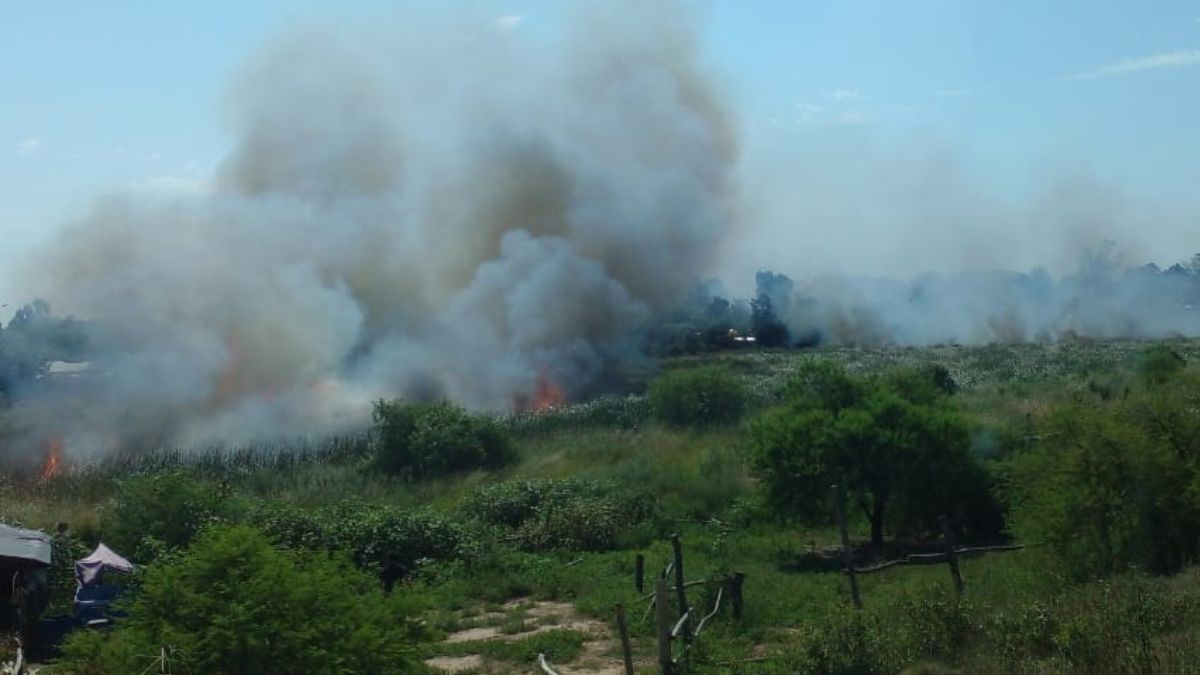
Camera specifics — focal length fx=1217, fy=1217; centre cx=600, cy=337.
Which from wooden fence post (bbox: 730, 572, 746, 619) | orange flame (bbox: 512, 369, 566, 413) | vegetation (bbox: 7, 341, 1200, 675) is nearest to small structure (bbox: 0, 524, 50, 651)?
vegetation (bbox: 7, 341, 1200, 675)

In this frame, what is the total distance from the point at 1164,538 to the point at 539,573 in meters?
8.85

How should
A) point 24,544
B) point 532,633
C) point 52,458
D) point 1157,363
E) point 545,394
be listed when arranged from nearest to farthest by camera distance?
point 532,633 → point 24,544 → point 1157,363 → point 52,458 → point 545,394

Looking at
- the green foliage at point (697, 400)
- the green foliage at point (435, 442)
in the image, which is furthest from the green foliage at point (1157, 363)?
the green foliage at point (435, 442)

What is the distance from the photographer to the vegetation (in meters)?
8.97

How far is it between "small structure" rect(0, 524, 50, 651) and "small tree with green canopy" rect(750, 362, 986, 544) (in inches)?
429

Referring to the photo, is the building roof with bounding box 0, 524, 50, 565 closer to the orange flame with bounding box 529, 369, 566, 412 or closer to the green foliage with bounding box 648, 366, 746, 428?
the green foliage with bounding box 648, 366, 746, 428

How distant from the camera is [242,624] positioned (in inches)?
330

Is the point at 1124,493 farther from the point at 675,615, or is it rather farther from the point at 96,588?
the point at 96,588

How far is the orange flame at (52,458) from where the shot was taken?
98.5 ft

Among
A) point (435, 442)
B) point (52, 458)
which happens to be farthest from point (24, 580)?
point (52, 458)

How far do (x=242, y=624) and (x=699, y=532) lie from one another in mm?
13379

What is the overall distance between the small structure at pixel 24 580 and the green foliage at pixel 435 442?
11674mm

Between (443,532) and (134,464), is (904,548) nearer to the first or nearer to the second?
(443,532)

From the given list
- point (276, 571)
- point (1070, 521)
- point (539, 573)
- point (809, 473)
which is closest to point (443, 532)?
point (539, 573)
